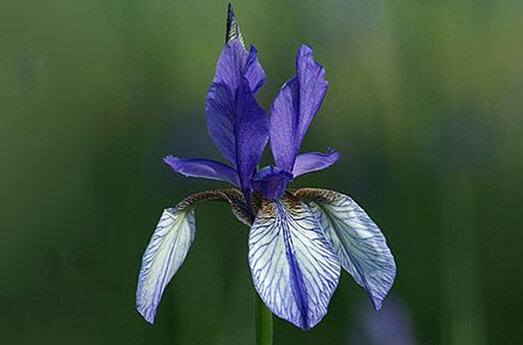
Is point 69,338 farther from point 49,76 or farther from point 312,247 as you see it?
point 312,247

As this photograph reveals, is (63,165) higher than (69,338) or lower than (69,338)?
higher

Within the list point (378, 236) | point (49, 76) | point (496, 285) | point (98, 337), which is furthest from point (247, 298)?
point (49, 76)

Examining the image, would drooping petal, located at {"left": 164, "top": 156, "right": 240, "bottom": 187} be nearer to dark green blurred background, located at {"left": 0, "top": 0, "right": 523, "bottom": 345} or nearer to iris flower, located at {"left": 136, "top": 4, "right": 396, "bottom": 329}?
iris flower, located at {"left": 136, "top": 4, "right": 396, "bottom": 329}

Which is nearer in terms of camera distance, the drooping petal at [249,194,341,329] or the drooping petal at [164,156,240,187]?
the drooping petal at [249,194,341,329]

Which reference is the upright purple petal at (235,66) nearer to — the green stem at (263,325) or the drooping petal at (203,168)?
the drooping petal at (203,168)

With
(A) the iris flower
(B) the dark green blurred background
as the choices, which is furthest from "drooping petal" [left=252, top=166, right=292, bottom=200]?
(B) the dark green blurred background

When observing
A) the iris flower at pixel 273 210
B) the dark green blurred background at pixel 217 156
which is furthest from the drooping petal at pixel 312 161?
the dark green blurred background at pixel 217 156
